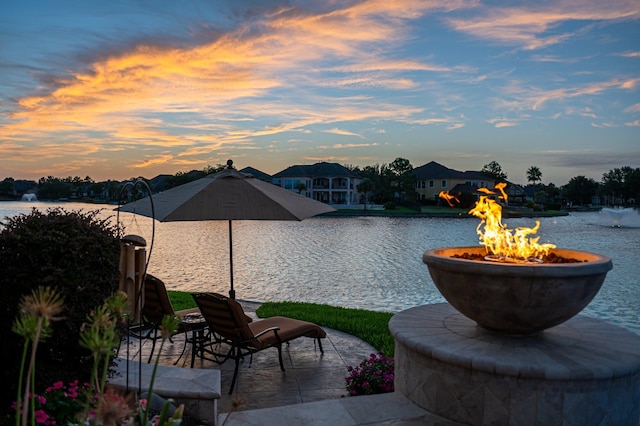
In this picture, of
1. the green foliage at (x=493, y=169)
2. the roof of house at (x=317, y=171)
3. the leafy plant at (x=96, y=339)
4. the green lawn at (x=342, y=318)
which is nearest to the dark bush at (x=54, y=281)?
the leafy plant at (x=96, y=339)

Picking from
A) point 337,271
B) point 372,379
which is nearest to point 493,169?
point 337,271

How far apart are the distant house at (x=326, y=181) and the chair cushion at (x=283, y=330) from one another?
7775 centimetres

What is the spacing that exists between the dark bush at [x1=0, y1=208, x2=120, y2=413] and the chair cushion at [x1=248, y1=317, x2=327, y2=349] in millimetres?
2223

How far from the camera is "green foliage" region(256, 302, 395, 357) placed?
25.8 feet

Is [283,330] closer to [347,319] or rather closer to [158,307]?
[158,307]

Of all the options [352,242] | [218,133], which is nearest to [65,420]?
[218,133]

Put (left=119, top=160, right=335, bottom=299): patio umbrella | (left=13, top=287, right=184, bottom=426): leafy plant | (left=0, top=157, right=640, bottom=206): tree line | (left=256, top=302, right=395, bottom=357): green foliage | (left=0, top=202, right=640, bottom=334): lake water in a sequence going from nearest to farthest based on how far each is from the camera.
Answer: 1. (left=13, top=287, right=184, bottom=426): leafy plant
2. (left=119, top=160, right=335, bottom=299): patio umbrella
3. (left=256, top=302, right=395, bottom=357): green foliage
4. (left=0, top=202, right=640, bottom=334): lake water
5. (left=0, top=157, right=640, bottom=206): tree line

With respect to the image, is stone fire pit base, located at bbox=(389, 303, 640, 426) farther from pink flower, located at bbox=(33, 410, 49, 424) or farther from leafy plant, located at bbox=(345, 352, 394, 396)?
pink flower, located at bbox=(33, 410, 49, 424)

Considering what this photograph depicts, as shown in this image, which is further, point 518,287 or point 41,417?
point 518,287

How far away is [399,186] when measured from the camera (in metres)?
88.9

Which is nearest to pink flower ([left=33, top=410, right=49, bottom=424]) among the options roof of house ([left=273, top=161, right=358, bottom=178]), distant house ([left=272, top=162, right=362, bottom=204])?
distant house ([left=272, top=162, right=362, bottom=204])

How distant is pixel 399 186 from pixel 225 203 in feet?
274

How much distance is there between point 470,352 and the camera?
4719 mm

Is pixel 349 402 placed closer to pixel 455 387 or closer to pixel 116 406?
pixel 455 387
